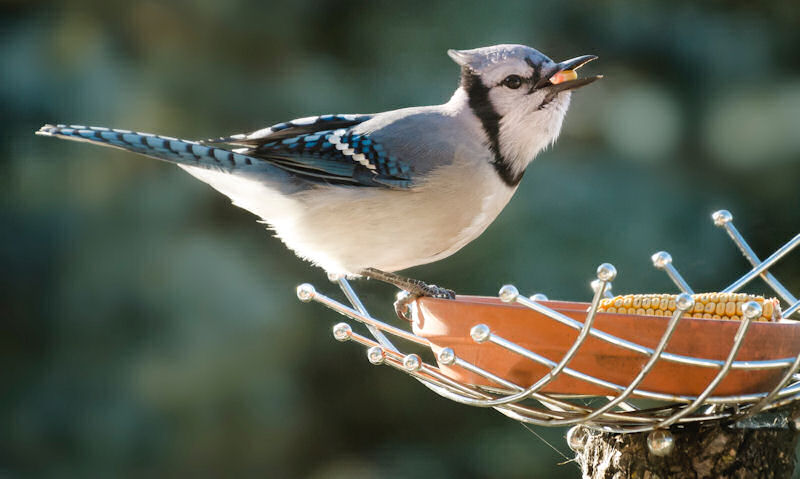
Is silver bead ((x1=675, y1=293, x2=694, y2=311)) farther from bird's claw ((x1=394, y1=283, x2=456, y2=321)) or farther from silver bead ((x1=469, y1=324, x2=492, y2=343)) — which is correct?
bird's claw ((x1=394, y1=283, x2=456, y2=321))

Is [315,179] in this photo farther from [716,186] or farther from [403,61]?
[716,186]

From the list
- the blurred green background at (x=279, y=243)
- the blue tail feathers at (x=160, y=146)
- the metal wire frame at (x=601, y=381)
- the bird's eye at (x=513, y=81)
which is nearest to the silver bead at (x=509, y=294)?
the metal wire frame at (x=601, y=381)

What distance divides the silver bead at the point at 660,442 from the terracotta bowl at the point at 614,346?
0.07 metres

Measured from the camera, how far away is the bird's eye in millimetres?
1410

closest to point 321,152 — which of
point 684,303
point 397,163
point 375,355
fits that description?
point 397,163

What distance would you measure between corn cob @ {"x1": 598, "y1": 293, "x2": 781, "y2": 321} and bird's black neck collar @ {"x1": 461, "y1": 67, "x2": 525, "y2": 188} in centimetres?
39

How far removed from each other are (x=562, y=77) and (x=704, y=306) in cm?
42

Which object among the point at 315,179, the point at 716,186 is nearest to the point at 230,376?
the point at 315,179

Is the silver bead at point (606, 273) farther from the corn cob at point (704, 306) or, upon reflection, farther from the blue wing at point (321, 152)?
the blue wing at point (321, 152)

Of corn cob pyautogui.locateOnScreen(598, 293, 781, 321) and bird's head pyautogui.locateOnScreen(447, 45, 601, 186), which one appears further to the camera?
bird's head pyautogui.locateOnScreen(447, 45, 601, 186)

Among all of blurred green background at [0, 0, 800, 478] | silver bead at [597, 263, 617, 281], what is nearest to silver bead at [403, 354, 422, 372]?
silver bead at [597, 263, 617, 281]

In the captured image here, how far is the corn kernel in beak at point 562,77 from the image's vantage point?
4.44 feet

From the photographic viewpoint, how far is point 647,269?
2.83m

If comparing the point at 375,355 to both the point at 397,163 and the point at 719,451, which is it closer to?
the point at 719,451
